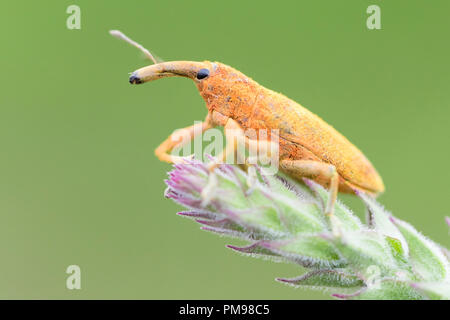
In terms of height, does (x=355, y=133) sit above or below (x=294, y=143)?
above

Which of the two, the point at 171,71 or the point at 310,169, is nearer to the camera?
the point at 310,169

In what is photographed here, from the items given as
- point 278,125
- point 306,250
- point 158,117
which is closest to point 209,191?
point 306,250

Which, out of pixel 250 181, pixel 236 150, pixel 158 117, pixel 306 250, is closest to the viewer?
pixel 306 250

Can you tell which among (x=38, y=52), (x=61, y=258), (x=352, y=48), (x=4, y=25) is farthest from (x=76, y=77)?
(x=352, y=48)

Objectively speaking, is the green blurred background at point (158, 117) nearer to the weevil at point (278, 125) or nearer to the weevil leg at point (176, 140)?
the weevil at point (278, 125)

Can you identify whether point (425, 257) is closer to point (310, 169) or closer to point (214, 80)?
point (310, 169)

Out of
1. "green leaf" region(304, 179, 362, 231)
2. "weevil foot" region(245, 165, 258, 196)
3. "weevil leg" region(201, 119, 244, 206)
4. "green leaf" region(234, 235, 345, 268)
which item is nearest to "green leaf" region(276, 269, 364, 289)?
"green leaf" region(234, 235, 345, 268)

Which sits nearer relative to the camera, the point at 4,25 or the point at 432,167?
the point at 432,167
